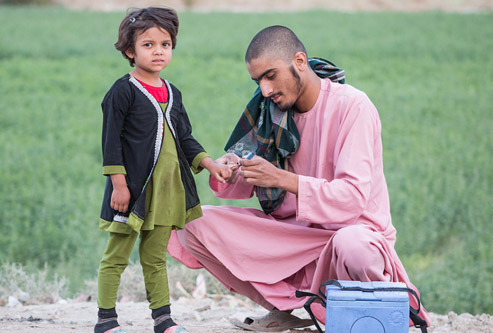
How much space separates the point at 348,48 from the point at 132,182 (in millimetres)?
14328

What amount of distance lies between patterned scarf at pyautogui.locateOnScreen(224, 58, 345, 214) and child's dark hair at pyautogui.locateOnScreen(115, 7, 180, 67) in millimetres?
758

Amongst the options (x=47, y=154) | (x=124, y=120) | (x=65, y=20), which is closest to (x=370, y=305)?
(x=124, y=120)

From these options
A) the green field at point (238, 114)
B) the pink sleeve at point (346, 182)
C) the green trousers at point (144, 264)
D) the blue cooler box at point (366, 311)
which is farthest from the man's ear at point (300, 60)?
the green field at point (238, 114)

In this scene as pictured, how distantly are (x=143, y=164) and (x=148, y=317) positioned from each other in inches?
58.9

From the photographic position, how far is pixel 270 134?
11.8ft

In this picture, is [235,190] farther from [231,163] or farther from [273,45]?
[273,45]

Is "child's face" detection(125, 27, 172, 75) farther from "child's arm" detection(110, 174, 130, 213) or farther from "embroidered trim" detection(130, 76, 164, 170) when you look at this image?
"child's arm" detection(110, 174, 130, 213)

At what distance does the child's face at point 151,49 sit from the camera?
3117mm

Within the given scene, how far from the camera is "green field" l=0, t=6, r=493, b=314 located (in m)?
6.38

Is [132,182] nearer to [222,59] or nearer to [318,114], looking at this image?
Answer: [318,114]

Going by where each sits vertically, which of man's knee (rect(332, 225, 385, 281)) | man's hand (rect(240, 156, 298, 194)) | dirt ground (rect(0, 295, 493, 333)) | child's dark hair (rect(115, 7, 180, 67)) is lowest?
dirt ground (rect(0, 295, 493, 333))

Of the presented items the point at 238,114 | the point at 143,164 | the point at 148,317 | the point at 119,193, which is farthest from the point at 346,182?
the point at 238,114

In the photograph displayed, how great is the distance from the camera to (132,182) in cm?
313

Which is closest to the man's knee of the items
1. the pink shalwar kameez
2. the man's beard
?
the pink shalwar kameez
